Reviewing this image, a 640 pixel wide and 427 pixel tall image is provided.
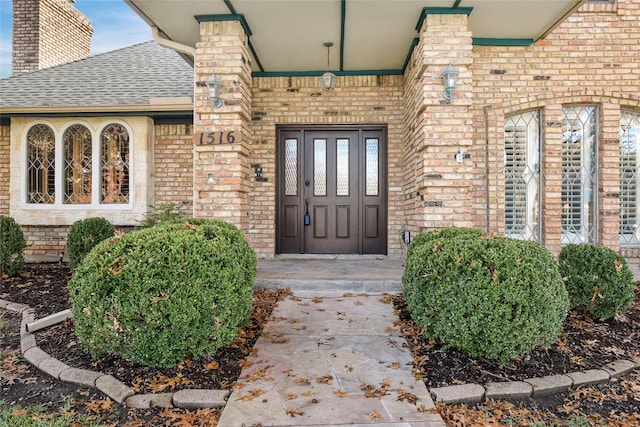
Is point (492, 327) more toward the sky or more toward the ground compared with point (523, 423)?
more toward the sky

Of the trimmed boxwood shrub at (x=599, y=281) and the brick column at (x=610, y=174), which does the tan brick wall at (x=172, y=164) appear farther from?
the brick column at (x=610, y=174)

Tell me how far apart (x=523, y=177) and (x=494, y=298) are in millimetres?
3639

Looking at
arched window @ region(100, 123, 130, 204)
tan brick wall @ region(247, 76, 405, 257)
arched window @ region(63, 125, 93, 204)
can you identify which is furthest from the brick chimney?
tan brick wall @ region(247, 76, 405, 257)

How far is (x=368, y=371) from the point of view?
104 inches

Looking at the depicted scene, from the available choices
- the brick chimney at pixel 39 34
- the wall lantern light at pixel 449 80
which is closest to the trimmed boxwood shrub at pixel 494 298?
the wall lantern light at pixel 449 80

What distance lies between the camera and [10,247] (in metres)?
5.30

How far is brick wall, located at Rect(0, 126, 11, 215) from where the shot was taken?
22.7 feet

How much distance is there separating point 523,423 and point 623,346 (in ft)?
5.49

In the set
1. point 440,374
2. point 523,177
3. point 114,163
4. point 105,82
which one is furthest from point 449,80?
point 105,82

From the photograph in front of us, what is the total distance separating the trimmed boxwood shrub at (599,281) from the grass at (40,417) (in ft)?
12.5

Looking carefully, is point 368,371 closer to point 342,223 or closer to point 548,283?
point 548,283

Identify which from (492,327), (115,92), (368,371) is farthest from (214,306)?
(115,92)

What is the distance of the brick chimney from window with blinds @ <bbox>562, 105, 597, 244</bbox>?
10.6m

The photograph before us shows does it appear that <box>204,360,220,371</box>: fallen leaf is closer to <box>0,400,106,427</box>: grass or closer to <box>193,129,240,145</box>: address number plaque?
<box>0,400,106,427</box>: grass
